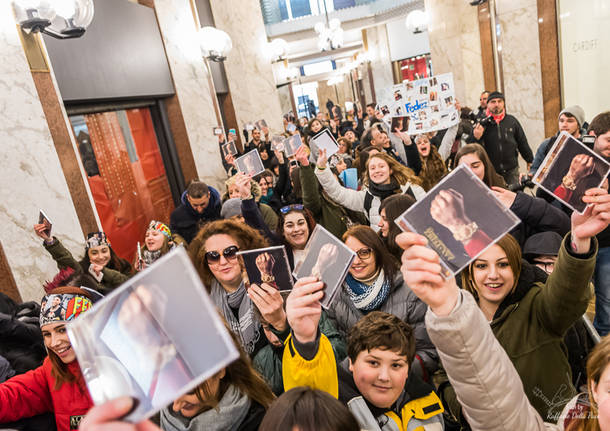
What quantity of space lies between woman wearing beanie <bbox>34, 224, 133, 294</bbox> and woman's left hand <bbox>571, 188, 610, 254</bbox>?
317 cm

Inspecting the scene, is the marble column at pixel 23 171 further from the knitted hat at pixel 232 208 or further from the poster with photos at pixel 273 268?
the poster with photos at pixel 273 268

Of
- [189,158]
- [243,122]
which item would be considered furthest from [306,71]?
[189,158]

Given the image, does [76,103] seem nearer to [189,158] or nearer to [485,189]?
[189,158]

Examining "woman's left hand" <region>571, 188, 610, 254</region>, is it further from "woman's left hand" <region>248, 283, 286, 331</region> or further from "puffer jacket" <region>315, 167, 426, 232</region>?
"puffer jacket" <region>315, 167, 426, 232</region>

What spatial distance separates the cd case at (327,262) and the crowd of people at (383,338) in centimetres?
3

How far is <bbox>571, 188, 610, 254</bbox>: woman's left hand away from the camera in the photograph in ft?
4.82

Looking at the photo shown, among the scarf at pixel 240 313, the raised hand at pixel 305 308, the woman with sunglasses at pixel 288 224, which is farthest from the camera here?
the woman with sunglasses at pixel 288 224

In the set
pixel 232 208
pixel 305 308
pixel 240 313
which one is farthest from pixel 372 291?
pixel 232 208

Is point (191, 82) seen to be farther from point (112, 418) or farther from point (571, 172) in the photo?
point (112, 418)

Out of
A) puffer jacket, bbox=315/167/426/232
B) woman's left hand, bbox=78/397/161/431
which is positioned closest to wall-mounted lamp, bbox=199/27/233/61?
puffer jacket, bbox=315/167/426/232

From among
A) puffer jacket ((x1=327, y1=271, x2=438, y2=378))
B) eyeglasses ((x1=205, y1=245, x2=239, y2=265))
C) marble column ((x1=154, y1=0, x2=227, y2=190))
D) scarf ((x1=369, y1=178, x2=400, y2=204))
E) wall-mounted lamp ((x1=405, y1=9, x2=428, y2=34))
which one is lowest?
puffer jacket ((x1=327, y1=271, x2=438, y2=378))

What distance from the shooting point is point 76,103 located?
420 cm

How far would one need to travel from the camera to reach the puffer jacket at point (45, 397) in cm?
199

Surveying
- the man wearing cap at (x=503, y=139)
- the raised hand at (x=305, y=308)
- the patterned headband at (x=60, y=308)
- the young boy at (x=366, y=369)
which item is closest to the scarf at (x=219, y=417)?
the young boy at (x=366, y=369)
